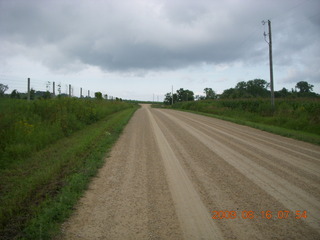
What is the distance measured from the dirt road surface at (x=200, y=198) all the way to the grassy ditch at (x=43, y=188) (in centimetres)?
26

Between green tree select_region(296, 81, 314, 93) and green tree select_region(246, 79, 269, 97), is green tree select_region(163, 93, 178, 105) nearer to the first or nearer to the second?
green tree select_region(246, 79, 269, 97)

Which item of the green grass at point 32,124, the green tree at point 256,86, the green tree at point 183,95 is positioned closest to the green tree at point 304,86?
the green tree at point 256,86

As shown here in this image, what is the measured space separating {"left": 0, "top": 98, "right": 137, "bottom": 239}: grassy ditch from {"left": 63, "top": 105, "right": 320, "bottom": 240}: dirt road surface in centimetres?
26

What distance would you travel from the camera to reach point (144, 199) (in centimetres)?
423

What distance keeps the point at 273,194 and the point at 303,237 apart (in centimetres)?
140

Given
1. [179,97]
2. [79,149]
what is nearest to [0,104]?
[79,149]

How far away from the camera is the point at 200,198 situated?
430cm

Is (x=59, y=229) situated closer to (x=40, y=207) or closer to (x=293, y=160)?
(x=40, y=207)

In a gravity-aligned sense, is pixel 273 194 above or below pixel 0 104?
below
